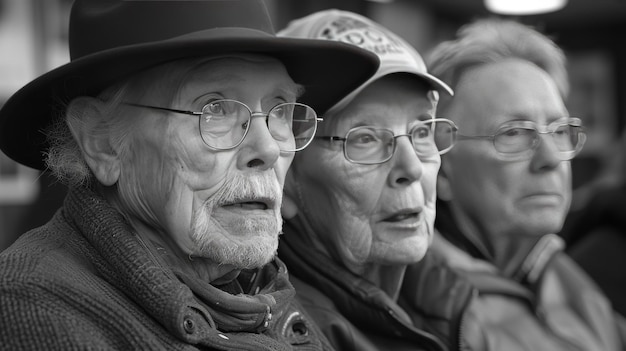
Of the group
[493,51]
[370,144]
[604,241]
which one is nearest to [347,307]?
[370,144]

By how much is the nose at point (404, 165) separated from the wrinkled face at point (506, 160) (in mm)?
557

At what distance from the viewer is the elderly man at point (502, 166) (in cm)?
289

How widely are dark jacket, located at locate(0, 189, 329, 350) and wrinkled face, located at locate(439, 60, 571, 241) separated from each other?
3.96 feet

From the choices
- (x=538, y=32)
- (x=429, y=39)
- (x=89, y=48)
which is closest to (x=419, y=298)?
(x=538, y=32)

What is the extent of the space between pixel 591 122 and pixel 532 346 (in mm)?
9542

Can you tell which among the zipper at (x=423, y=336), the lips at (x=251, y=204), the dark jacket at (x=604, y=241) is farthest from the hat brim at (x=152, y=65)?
the dark jacket at (x=604, y=241)

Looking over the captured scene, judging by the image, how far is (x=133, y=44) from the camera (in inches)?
70.3

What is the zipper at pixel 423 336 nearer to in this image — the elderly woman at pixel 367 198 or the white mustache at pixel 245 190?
the elderly woman at pixel 367 198

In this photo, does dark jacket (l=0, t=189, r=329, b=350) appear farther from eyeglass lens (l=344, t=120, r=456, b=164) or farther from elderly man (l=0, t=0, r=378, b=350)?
eyeglass lens (l=344, t=120, r=456, b=164)

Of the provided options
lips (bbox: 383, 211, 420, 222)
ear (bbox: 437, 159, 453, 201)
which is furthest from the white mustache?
ear (bbox: 437, 159, 453, 201)

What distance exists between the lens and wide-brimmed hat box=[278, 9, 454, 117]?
2383 mm

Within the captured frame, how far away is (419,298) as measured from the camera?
8.73ft

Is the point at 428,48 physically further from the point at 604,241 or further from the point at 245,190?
the point at 245,190

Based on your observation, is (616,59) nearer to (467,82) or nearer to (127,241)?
(467,82)
